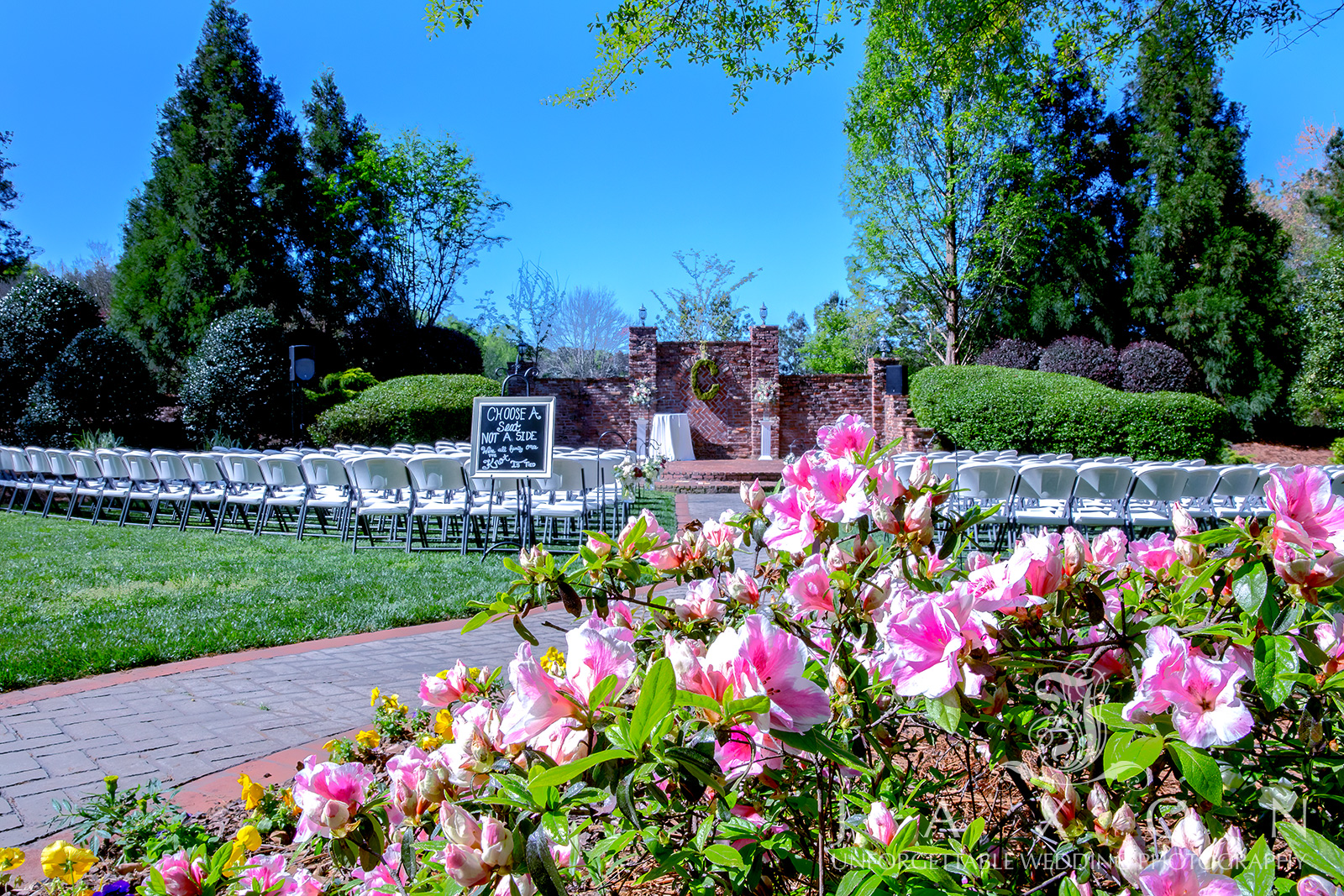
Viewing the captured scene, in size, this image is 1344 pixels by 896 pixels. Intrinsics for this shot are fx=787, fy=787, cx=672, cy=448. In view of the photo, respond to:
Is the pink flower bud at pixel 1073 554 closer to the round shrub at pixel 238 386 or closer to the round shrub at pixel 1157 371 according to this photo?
the round shrub at pixel 238 386

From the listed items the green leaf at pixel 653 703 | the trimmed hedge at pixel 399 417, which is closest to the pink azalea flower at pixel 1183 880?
the green leaf at pixel 653 703

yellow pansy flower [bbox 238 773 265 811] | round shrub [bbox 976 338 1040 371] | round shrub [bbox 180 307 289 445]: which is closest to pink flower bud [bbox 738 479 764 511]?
yellow pansy flower [bbox 238 773 265 811]

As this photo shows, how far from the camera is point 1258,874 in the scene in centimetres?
65

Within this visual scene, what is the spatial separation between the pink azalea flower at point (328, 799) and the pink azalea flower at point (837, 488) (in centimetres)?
68

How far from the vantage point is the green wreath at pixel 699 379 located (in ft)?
61.7

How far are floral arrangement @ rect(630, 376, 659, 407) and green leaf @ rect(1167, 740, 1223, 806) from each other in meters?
17.6

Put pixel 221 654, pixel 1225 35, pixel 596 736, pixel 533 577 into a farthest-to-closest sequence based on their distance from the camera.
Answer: pixel 1225 35, pixel 221 654, pixel 533 577, pixel 596 736

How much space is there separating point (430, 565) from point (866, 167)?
22872 mm

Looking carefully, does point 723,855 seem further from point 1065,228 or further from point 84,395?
point 1065,228

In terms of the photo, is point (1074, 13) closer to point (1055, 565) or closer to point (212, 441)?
point (1055, 565)

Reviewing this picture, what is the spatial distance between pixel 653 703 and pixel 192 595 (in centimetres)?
559

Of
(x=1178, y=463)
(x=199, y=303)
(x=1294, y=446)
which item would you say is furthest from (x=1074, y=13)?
(x=199, y=303)

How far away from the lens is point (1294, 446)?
20.4m

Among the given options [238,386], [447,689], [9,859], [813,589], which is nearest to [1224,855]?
[813,589]
